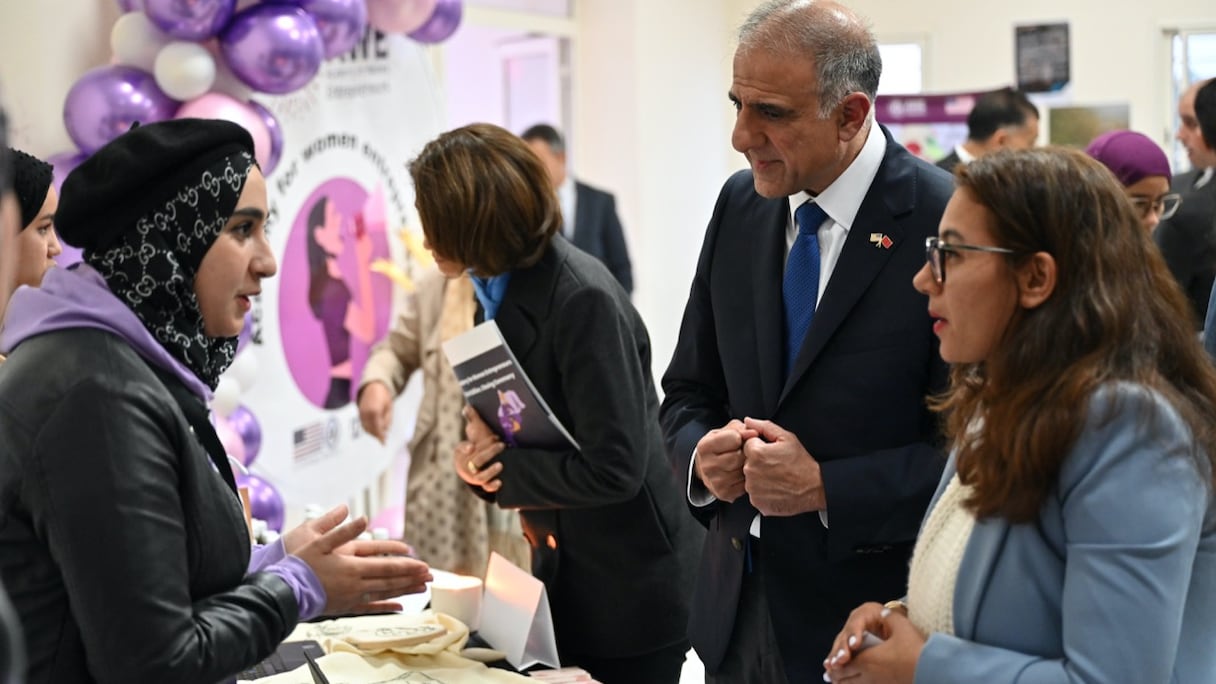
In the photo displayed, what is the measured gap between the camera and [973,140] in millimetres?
5672

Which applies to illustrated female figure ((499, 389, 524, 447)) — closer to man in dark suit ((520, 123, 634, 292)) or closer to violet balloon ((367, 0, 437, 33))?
violet balloon ((367, 0, 437, 33))

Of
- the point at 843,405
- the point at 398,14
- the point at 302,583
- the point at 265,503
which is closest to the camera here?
the point at 302,583

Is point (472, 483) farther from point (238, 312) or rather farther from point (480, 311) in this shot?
point (238, 312)

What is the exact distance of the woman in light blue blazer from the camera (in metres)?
1.33

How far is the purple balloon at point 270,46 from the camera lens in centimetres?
368

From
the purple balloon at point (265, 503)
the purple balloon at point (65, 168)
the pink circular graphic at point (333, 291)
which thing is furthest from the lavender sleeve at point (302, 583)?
the pink circular graphic at point (333, 291)

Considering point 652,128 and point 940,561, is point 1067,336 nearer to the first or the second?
point 940,561

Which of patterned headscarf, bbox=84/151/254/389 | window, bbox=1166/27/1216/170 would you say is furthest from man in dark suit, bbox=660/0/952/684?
window, bbox=1166/27/1216/170

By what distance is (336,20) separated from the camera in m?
3.98

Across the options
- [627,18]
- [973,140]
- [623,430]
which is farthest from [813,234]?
[627,18]

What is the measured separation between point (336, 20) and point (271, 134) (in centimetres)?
41

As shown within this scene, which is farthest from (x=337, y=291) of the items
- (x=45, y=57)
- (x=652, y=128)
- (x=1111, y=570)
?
(x=652, y=128)

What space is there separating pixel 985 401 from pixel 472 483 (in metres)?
1.22

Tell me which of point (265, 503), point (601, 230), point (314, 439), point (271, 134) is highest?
point (271, 134)
